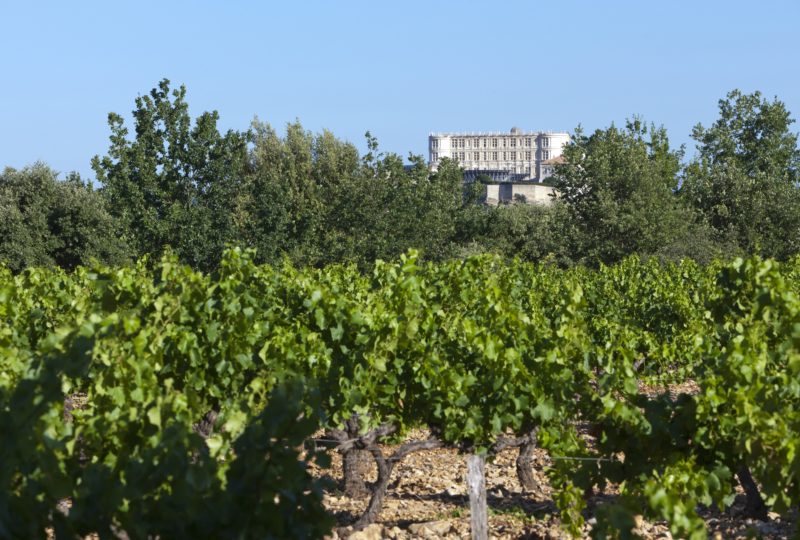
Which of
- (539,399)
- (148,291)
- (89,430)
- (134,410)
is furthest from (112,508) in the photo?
(148,291)

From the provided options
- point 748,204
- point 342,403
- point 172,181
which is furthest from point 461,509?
point 748,204

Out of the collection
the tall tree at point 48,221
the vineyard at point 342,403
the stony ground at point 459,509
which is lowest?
the stony ground at point 459,509

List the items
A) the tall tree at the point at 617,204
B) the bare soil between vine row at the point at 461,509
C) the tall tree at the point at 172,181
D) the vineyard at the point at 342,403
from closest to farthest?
1. the vineyard at the point at 342,403
2. the bare soil between vine row at the point at 461,509
3. the tall tree at the point at 172,181
4. the tall tree at the point at 617,204

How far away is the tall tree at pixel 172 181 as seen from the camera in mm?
30672

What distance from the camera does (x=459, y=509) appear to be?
1044cm

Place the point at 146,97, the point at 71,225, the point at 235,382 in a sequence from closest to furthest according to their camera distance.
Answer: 1. the point at 235,382
2. the point at 146,97
3. the point at 71,225

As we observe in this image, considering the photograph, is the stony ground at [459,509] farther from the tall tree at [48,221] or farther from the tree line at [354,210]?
the tall tree at [48,221]

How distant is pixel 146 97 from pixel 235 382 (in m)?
23.0

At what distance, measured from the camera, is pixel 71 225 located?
36156 mm

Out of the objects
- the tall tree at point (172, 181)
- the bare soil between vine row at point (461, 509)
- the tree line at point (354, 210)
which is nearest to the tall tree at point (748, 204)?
the tree line at point (354, 210)

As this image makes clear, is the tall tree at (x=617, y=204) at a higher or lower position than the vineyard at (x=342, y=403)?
higher

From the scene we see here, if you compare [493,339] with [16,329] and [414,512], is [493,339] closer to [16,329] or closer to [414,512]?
[414,512]

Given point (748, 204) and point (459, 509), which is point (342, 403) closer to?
point (459, 509)

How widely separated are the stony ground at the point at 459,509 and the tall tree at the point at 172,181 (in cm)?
1882
